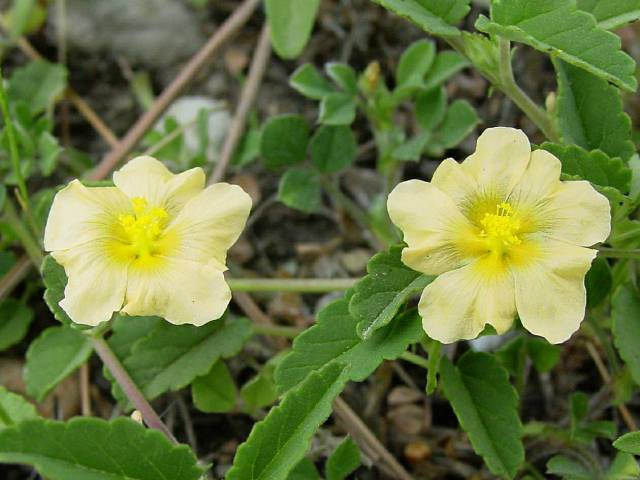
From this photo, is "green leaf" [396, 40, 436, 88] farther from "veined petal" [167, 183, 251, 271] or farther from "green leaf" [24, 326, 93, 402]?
"green leaf" [24, 326, 93, 402]

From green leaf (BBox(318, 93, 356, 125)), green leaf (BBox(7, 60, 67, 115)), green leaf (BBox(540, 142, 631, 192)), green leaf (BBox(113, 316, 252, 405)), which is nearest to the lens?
green leaf (BBox(540, 142, 631, 192))

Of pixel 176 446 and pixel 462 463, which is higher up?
pixel 176 446

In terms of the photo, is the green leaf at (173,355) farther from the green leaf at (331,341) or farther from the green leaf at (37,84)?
the green leaf at (37,84)

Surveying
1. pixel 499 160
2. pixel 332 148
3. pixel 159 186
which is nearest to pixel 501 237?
pixel 499 160

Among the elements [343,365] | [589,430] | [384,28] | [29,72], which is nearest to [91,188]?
[343,365]

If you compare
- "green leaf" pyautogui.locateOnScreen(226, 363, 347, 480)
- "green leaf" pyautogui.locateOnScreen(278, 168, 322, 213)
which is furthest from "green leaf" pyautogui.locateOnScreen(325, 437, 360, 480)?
"green leaf" pyautogui.locateOnScreen(278, 168, 322, 213)

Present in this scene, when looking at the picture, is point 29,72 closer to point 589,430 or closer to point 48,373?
point 48,373
